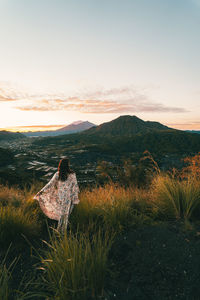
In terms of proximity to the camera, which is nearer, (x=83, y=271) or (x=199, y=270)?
(x=83, y=271)

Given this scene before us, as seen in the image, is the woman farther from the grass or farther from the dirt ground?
the grass

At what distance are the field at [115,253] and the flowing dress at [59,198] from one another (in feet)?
0.97

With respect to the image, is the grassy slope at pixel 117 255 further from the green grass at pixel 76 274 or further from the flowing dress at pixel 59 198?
the flowing dress at pixel 59 198

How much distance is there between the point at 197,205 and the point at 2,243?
4.13m

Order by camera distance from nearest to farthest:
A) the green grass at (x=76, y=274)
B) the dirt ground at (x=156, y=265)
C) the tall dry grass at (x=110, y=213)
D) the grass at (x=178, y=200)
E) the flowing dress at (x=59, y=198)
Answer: the green grass at (x=76, y=274) → the dirt ground at (x=156, y=265) → the tall dry grass at (x=110, y=213) → the grass at (x=178, y=200) → the flowing dress at (x=59, y=198)

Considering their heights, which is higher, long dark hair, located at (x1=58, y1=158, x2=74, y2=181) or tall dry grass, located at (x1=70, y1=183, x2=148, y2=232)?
long dark hair, located at (x1=58, y1=158, x2=74, y2=181)

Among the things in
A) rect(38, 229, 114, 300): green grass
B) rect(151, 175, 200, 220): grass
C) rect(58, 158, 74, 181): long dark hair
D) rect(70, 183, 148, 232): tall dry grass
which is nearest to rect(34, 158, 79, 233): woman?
rect(58, 158, 74, 181): long dark hair

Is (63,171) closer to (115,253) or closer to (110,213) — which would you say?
(110,213)

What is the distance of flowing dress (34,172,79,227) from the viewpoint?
3.58 metres

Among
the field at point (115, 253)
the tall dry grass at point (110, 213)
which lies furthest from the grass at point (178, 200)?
the tall dry grass at point (110, 213)

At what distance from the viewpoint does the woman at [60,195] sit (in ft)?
11.8

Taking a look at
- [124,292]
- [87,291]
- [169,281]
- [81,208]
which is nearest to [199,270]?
[169,281]

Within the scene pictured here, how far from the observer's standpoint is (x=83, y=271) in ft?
6.27

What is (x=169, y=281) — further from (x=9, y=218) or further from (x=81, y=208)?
(x=9, y=218)
